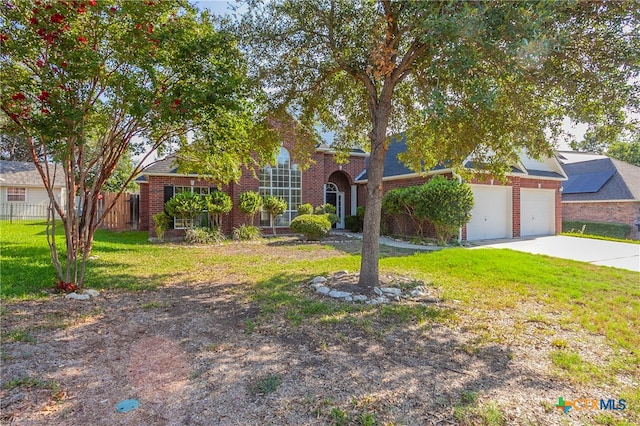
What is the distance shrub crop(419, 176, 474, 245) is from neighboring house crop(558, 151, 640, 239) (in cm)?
1092

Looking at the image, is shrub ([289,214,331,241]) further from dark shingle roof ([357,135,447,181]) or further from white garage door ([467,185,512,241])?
white garage door ([467,185,512,241])

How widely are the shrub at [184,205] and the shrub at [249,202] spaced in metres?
1.67

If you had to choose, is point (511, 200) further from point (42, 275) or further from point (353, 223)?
point (42, 275)

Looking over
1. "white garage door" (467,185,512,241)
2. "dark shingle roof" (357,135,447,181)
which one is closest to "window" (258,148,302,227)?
"dark shingle roof" (357,135,447,181)

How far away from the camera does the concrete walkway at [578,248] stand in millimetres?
9656

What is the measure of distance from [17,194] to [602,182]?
3816 cm

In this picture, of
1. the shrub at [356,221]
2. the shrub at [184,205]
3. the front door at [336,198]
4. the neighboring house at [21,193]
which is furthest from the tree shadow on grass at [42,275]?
the neighboring house at [21,193]

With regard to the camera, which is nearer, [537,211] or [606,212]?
[537,211]

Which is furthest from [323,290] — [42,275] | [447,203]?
[447,203]

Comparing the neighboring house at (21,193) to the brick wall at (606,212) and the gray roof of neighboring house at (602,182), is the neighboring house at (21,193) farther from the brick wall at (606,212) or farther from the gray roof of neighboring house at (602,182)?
the gray roof of neighboring house at (602,182)

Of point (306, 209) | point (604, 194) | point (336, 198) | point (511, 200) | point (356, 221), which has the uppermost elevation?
point (604, 194)

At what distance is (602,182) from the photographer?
2003 centimetres

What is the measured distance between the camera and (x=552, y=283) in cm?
703

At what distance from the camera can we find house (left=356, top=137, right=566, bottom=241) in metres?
14.2
